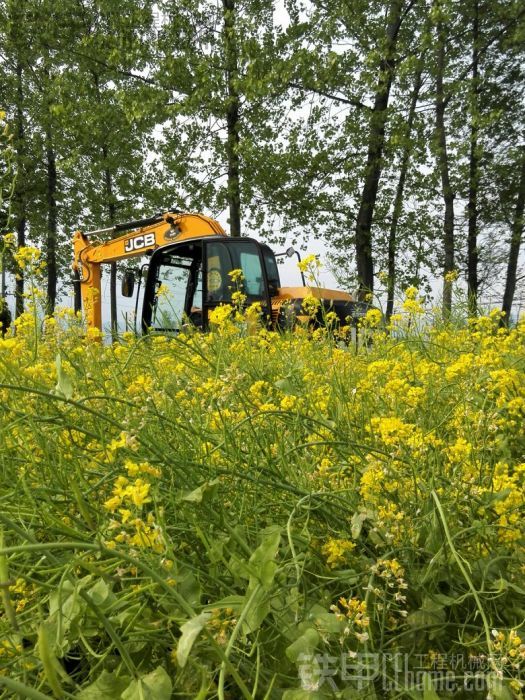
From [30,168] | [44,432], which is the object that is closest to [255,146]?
[30,168]

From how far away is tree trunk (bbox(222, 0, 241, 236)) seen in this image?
10852mm

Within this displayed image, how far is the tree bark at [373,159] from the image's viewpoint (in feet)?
39.1

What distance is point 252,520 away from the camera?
117 cm

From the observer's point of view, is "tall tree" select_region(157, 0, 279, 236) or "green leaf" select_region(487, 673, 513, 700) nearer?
"green leaf" select_region(487, 673, 513, 700)

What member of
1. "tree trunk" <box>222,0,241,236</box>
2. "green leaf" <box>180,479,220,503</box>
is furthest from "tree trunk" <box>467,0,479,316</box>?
"green leaf" <box>180,479,220,503</box>

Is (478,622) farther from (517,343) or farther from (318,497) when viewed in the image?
(517,343)

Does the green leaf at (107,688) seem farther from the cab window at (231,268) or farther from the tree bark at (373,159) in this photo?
the tree bark at (373,159)

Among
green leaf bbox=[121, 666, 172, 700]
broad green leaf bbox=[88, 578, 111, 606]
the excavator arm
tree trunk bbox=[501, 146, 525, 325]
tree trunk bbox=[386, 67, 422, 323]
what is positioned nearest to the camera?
green leaf bbox=[121, 666, 172, 700]

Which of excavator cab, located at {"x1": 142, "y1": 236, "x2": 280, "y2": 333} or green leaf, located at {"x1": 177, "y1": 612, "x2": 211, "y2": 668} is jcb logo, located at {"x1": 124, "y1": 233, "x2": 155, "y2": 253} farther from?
green leaf, located at {"x1": 177, "y1": 612, "x2": 211, "y2": 668}

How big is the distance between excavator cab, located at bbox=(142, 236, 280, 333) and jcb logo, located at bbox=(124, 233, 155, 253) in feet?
2.29

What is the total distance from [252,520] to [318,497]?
0.21m

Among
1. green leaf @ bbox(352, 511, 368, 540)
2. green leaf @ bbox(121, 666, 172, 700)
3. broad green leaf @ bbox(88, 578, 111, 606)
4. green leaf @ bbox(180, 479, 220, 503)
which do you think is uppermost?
green leaf @ bbox(180, 479, 220, 503)

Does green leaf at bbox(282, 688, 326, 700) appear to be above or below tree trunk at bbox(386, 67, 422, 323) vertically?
below

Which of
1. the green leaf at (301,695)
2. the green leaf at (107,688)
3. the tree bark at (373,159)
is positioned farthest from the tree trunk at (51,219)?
the green leaf at (301,695)
